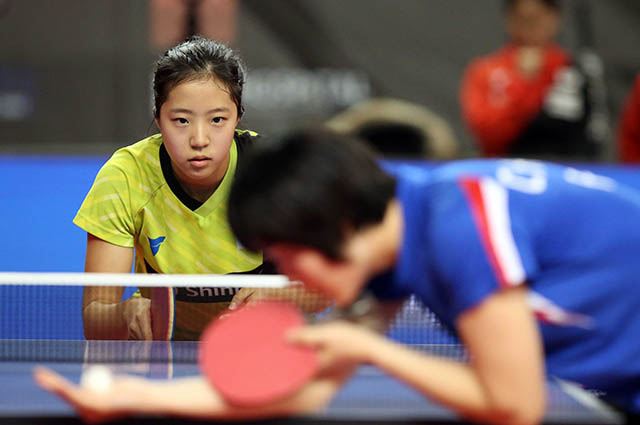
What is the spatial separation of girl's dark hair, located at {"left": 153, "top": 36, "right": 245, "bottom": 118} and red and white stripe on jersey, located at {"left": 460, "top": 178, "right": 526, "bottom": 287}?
4.12ft

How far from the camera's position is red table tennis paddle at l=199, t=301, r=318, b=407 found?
1.73 metres

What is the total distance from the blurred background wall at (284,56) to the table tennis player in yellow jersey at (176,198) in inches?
206

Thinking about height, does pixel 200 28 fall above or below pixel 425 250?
above

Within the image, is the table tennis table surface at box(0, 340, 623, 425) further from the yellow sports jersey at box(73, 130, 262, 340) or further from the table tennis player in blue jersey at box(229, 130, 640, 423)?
the yellow sports jersey at box(73, 130, 262, 340)

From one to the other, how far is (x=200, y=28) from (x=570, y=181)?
248 inches

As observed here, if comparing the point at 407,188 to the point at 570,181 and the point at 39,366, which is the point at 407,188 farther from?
the point at 39,366

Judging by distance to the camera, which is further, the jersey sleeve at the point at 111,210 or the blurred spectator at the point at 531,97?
the blurred spectator at the point at 531,97

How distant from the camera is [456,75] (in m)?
8.29

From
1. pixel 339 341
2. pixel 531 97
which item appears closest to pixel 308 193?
pixel 339 341

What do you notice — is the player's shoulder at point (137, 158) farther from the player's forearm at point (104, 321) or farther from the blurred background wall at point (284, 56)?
the blurred background wall at point (284, 56)

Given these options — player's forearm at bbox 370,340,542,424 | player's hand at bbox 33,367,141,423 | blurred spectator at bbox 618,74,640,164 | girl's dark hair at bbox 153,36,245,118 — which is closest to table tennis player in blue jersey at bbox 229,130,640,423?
player's forearm at bbox 370,340,542,424

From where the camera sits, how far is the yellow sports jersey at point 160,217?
2.84m

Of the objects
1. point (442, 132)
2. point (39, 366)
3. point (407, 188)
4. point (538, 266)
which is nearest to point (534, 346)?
point (538, 266)

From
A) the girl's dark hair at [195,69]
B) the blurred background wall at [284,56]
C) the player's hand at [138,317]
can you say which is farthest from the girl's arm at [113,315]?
the blurred background wall at [284,56]
